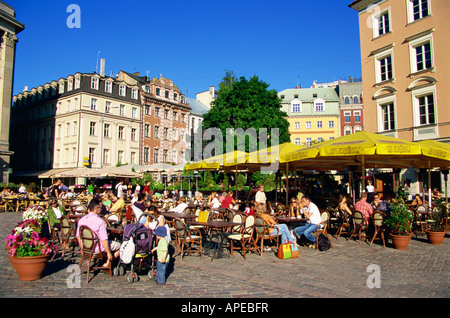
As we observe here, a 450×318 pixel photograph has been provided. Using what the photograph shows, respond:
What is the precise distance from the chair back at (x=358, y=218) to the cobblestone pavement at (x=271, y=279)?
1.39 meters

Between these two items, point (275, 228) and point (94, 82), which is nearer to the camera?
point (275, 228)

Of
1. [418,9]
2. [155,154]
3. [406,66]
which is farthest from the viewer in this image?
[155,154]

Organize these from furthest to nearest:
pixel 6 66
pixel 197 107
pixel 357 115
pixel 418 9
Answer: pixel 197 107 → pixel 357 115 → pixel 6 66 → pixel 418 9

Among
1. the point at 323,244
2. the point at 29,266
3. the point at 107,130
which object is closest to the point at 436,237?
the point at 323,244

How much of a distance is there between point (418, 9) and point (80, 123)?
129 feet

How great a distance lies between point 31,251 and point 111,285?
1654 mm

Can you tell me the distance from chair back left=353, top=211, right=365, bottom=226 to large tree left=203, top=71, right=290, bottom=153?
24559 millimetres

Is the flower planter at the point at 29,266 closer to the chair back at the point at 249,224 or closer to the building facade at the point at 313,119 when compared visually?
the chair back at the point at 249,224

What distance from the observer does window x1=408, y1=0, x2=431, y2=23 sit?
2147cm

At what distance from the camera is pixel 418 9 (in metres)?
22.1

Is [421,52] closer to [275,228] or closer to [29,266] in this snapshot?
[275,228]

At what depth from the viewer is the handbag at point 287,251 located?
8.21 m

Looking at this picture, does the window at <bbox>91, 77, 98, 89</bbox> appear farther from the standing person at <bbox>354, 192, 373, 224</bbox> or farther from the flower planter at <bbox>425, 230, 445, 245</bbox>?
the flower planter at <bbox>425, 230, 445, 245</bbox>
